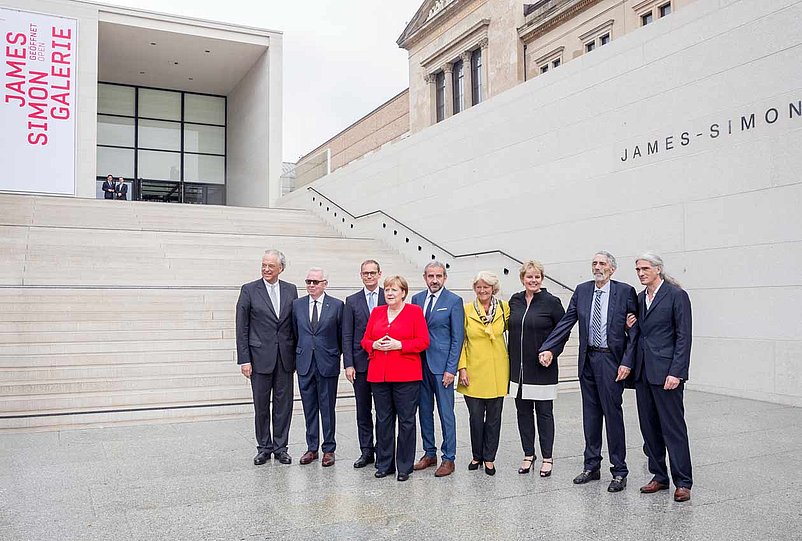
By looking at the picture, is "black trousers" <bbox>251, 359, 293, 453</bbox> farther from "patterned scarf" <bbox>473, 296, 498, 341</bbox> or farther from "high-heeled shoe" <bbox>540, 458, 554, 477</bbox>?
"high-heeled shoe" <bbox>540, 458, 554, 477</bbox>

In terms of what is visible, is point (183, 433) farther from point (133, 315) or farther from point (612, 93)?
point (612, 93)

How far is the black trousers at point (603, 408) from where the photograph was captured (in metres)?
5.06

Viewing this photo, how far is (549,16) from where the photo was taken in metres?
26.3

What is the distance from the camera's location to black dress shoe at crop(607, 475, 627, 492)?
16.1 ft

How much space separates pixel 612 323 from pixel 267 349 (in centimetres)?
270

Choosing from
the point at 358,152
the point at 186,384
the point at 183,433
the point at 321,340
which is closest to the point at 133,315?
the point at 186,384

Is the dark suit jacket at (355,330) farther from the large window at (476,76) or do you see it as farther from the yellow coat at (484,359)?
the large window at (476,76)

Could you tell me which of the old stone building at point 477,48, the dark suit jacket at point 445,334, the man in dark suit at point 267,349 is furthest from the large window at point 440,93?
the dark suit jacket at point 445,334

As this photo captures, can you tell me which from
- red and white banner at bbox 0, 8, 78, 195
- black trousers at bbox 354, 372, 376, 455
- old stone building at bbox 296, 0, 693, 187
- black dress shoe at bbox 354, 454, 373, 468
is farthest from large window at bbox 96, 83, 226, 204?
black dress shoe at bbox 354, 454, 373, 468

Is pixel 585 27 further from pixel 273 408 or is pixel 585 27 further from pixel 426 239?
pixel 273 408

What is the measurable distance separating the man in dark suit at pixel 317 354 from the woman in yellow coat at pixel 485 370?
1062 millimetres

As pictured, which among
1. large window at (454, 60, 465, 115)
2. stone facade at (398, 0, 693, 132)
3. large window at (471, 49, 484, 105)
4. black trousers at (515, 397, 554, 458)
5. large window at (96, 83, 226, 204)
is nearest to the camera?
black trousers at (515, 397, 554, 458)

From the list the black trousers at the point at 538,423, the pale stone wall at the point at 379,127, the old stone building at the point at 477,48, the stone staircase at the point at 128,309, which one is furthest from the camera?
the pale stone wall at the point at 379,127

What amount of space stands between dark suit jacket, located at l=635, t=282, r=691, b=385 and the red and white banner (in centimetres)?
2126
